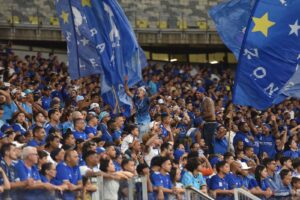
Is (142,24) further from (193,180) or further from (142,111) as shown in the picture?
(193,180)

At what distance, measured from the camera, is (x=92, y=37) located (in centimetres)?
1969

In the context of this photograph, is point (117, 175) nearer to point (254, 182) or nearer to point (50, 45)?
point (254, 182)

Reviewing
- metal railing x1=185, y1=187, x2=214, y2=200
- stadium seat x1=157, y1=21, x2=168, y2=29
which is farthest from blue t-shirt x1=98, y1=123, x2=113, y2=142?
stadium seat x1=157, y1=21, x2=168, y2=29

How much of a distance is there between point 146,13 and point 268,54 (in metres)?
22.4

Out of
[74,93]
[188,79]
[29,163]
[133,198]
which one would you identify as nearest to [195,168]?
[133,198]

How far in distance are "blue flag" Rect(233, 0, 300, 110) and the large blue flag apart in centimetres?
219

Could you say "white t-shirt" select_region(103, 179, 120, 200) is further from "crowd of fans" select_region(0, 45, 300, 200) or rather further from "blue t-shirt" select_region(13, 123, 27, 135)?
"blue t-shirt" select_region(13, 123, 27, 135)

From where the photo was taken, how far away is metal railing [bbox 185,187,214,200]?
50.3 ft

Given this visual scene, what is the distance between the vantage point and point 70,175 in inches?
572

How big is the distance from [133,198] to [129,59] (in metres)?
5.71

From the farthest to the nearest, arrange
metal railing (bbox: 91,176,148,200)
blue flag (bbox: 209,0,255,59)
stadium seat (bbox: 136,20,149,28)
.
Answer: stadium seat (bbox: 136,20,149,28)
blue flag (bbox: 209,0,255,59)
metal railing (bbox: 91,176,148,200)

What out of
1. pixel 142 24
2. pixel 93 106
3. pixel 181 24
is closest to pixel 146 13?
pixel 181 24

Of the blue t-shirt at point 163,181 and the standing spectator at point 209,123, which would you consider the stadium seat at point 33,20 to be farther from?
the blue t-shirt at point 163,181

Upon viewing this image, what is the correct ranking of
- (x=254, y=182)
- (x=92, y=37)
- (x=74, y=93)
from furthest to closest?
1. (x=74, y=93)
2. (x=92, y=37)
3. (x=254, y=182)
